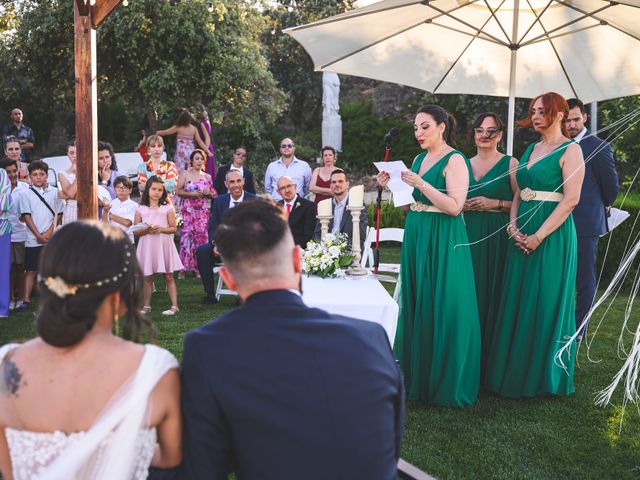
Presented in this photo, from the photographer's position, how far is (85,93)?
4781mm

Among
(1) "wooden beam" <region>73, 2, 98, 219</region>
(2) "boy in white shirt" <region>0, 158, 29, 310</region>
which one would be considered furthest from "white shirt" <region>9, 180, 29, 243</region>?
(1) "wooden beam" <region>73, 2, 98, 219</region>

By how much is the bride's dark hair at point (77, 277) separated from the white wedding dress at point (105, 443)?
0.20m

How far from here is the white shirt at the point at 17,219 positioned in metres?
7.24

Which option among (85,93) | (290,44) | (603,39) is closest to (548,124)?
(603,39)

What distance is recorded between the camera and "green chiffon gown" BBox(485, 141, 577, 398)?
475cm

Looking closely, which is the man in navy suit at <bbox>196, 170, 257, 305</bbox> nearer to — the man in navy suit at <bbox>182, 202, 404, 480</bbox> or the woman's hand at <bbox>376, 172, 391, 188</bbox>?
the woman's hand at <bbox>376, 172, 391, 188</bbox>

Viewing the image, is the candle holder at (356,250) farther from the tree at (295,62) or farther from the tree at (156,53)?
the tree at (295,62)

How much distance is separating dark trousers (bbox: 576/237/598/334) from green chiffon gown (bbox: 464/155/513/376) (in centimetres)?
168

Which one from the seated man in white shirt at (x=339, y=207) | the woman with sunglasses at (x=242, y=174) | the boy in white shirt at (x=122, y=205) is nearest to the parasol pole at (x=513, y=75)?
the seated man in white shirt at (x=339, y=207)

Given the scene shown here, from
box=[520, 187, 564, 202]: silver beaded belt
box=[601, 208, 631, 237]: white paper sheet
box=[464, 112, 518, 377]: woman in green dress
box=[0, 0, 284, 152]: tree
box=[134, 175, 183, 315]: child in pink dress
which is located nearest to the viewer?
box=[520, 187, 564, 202]: silver beaded belt

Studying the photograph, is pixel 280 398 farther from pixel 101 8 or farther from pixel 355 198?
pixel 101 8

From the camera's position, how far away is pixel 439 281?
4629mm

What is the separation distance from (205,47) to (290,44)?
1011 centimetres

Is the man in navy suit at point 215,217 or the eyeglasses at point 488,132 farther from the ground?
the eyeglasses at point 488,132
